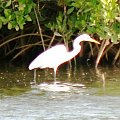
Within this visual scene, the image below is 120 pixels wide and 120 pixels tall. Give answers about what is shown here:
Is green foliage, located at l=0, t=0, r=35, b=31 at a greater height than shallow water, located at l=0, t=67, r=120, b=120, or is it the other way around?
green foliage, located at l=0, t=0, r=35, b=31

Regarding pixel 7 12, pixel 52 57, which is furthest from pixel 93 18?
pixel 7 12

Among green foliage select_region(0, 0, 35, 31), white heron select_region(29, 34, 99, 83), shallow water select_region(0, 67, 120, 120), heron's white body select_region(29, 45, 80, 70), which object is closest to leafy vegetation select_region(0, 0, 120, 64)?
green foliage select_region(0, 0, 35, 31)

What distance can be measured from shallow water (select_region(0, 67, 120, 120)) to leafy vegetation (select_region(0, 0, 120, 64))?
93 centimetres

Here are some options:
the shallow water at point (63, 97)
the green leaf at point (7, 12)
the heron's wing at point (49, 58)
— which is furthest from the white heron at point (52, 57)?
the green leaf at point (7, 12)

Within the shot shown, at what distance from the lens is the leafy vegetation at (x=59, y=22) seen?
12828mm

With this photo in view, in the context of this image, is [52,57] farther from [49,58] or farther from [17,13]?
[17,13]

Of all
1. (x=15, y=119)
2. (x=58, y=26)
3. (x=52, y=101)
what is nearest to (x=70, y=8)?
(x=58, y=26)

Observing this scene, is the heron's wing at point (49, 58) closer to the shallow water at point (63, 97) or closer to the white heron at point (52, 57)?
the white heron at point (52, 57)

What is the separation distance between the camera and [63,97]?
1024cm

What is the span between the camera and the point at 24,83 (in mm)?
11797

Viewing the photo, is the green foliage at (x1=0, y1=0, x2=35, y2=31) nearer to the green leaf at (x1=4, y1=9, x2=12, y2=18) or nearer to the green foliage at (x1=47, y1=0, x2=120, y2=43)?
the green leaf at (x1=4, y1=9, x2=12, y2=18)

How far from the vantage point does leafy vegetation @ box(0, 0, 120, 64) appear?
505 inches

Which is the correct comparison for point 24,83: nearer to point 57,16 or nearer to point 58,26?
point 58,26

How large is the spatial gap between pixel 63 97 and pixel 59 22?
3.85 metres
